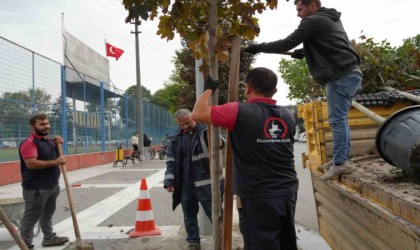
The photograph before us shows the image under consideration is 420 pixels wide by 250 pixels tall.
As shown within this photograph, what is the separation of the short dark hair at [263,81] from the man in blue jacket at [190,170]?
211 cm

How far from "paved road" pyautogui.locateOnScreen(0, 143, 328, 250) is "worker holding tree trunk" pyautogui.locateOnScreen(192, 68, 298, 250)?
2.56 m

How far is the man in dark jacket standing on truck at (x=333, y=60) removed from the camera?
369cm

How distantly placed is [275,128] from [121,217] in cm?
521

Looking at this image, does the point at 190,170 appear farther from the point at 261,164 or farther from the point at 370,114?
the point at 261,164

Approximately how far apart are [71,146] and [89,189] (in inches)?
241

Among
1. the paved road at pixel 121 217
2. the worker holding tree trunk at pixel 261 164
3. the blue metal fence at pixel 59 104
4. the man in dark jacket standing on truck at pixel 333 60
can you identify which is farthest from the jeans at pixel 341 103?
the blue metal fence at pixel 59 104

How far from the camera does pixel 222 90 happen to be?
1553 cm

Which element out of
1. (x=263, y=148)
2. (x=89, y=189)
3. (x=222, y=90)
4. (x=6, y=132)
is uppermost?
(x=222, y=90)

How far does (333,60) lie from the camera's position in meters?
3.85

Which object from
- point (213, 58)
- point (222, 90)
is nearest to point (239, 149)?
point (213, 58)

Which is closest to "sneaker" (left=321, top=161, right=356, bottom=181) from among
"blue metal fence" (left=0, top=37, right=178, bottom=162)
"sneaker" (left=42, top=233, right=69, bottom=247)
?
"sneaker" (left=42, top=233, right=69, bottom=247)

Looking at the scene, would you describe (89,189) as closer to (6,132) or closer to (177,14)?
(6,132)

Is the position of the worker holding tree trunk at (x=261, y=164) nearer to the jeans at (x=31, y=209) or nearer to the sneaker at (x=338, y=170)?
the sneaker at (x=338, y=170)

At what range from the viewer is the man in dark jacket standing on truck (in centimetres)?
369
